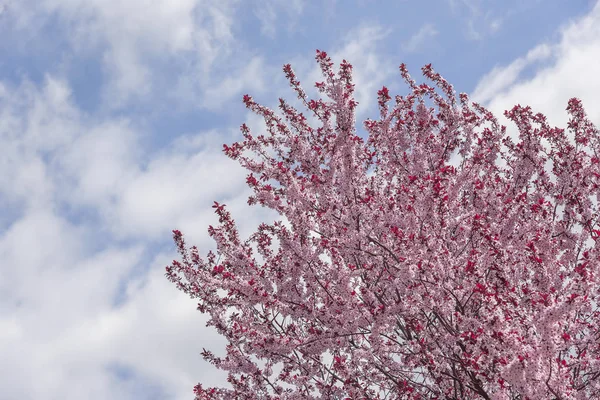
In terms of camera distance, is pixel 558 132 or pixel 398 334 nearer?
pixel 398 334

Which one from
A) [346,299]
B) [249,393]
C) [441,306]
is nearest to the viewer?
[441,306]

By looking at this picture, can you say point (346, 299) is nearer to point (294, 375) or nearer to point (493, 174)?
point (294, 375)

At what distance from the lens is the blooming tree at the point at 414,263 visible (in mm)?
6016

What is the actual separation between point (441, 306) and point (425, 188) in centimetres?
155

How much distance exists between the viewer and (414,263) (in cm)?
620

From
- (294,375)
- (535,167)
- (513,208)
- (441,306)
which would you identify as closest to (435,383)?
(441,306)

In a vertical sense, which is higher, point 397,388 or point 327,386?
point 327,386

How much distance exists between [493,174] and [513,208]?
291cm

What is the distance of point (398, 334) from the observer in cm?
819

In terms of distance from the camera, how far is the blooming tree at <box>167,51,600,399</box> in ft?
19.7

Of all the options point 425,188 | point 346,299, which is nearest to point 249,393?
point 346,299

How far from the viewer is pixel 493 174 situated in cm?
1106

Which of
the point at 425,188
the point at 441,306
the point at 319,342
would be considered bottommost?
the point at 441,306

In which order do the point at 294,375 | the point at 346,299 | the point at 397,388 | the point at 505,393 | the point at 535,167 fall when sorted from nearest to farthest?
1. the point at 505,393
2. the point at 346,299
3. the point at 397,388
4. the point at 294,375
5. the point at 535,167
